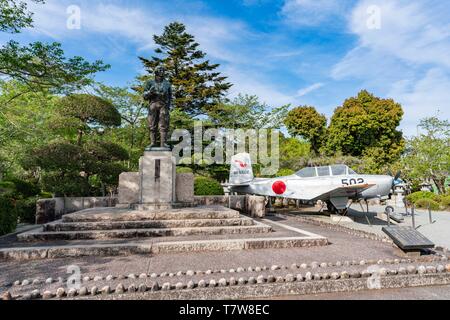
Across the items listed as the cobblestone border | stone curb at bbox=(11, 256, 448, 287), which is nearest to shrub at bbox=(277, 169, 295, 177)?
stone curb at bbox=(11, 256, 448, 287)

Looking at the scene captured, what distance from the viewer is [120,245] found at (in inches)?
223

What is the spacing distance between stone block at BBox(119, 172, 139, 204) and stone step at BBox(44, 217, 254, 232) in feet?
9.59

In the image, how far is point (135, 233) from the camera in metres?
6.78

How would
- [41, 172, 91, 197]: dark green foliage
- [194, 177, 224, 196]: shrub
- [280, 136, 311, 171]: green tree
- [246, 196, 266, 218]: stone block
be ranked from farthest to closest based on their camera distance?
1. [280, 136, 311, 171]: green tree
2. [194, 177, 224, 196]: shrub
3. [41, 172, 91, 197]: dark green foliage
4. [246, 196, 266, 218]: stone block

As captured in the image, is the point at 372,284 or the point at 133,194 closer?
the point at 372,284

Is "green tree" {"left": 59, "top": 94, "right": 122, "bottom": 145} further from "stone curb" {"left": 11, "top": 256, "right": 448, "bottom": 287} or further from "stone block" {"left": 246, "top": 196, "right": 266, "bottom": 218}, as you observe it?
"stone curb" {"left": 11, "top": 256, "right": 448, "bottom": 287}

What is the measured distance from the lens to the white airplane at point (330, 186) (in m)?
12.4

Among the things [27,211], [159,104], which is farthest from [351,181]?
[27,211]

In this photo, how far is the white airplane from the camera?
12.4 m
